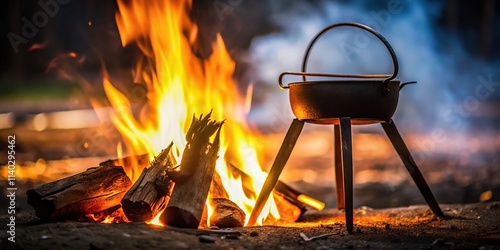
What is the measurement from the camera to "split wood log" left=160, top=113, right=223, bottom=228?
4215 millimetres

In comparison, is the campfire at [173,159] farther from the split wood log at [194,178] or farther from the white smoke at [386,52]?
the white smoke at [386,52]

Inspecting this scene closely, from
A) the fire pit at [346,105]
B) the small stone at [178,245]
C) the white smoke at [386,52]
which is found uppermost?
the white smoke at [386,52]

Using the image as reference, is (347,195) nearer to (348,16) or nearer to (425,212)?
(425,212)

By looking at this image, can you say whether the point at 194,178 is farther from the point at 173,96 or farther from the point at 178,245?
the point at 173,96

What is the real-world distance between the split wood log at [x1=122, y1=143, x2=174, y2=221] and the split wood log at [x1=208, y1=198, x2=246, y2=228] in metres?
0.45

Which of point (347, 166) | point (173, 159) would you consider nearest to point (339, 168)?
point (347, 166)

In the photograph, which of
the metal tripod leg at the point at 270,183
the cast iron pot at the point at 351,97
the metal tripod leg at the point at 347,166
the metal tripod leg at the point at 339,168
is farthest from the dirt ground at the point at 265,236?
the cast iron pot at the point at 351,97

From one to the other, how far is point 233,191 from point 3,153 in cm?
936

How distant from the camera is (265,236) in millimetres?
4195

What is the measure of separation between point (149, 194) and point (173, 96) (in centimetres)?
148

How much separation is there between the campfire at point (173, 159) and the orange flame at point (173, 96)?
1cm

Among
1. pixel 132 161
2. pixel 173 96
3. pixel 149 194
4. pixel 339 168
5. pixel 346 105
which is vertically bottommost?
pixel 149 194

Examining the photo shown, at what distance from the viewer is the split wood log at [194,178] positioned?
421cm

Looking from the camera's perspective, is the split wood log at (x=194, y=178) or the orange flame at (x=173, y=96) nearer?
the split wood log at (x=194, y=178)
